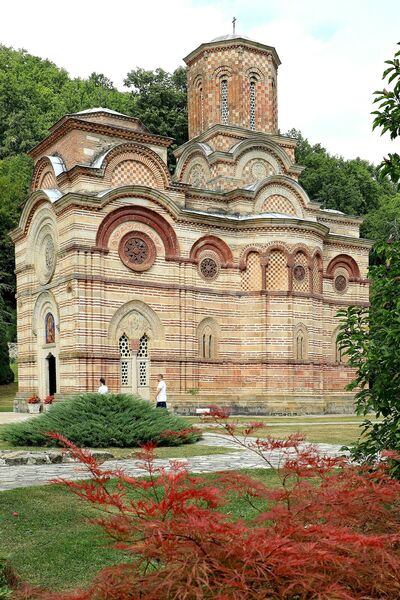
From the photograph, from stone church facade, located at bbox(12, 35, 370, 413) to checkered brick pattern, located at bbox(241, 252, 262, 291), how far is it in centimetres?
4

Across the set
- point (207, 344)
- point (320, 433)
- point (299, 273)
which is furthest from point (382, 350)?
point (299, 273)

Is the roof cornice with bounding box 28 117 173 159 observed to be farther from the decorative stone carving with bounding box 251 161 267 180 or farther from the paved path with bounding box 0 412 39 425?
the paved path with bounding box 0 412 39 425

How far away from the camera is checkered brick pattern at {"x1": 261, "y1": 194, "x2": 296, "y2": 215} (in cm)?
2534

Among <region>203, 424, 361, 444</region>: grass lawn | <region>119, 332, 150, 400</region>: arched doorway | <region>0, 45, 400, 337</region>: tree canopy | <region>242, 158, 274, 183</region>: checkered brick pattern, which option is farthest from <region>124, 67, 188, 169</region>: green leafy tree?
<region>203, 424, 361, 444</region>: grass lawn

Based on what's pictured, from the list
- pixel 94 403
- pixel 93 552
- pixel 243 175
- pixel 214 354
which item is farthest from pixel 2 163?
pixel 93 552

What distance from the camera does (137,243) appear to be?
2217cm

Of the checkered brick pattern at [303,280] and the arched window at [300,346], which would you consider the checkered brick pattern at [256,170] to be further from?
the arched window at [300,346]

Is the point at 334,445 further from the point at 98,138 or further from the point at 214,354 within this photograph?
the point at 98,138

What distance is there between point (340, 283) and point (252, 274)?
17.3ft

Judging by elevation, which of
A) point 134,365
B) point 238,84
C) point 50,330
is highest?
point 238,84

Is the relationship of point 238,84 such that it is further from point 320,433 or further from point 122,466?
point 122,466

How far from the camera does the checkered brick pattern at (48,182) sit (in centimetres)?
2323

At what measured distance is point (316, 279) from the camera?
25344 millimetres

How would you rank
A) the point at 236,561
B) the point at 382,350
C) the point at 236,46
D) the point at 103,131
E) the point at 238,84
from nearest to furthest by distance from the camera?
the point at 236,561
the point at 382,350
the point at 103,131
the point at 238,84
the point at 236,46
